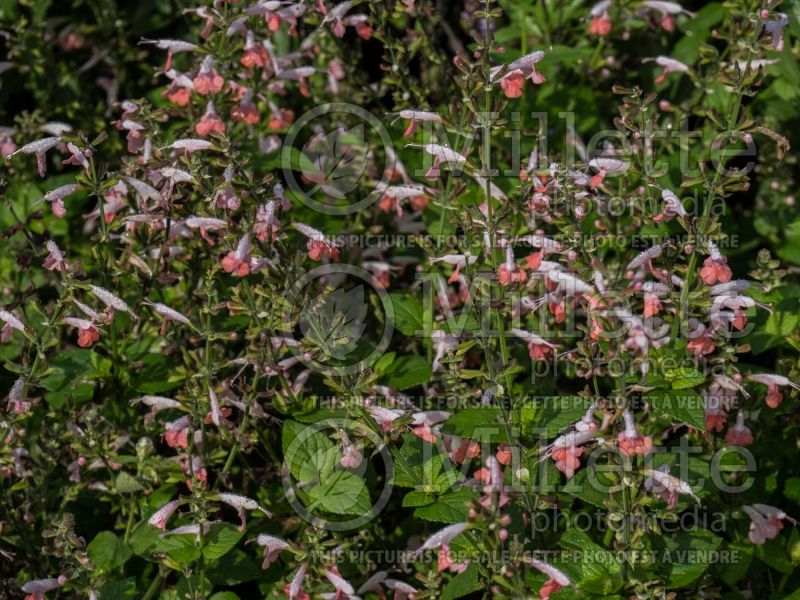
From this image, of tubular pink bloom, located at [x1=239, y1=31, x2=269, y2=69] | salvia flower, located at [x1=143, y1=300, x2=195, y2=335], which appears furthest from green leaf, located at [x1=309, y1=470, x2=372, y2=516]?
tubular pink bloom, located at [x1=239, y1=31, x2=269, y2=69]

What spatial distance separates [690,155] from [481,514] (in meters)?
2.54

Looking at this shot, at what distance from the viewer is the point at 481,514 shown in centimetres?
259

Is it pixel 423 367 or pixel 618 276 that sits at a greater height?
pixel 618 276

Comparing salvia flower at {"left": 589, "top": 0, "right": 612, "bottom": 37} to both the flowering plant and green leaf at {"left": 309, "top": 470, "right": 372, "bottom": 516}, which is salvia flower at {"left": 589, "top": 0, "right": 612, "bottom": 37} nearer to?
the flowering plant

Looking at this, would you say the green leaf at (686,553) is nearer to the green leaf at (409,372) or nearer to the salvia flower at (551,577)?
the salvia flower at (551,577)

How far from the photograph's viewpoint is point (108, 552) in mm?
3350

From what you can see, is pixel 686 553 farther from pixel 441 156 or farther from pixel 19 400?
pixel 19 400

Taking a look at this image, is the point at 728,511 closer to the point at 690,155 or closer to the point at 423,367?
the point at 423,367

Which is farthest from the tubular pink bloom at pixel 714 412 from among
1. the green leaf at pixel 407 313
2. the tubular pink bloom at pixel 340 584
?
the tubular pink bloom at pixel 340 584

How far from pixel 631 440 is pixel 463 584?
2.22ft

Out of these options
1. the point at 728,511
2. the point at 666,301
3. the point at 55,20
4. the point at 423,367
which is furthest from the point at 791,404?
the point at 55,20

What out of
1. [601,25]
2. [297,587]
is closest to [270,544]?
[297,587]

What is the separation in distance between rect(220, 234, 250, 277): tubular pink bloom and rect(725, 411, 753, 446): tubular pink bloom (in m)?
1.69

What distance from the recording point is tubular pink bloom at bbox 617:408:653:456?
2.75 m
